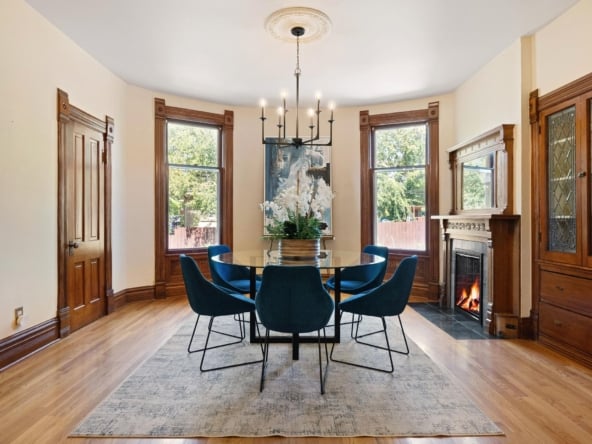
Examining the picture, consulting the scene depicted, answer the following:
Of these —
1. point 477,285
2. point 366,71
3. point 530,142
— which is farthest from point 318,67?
point 477,285

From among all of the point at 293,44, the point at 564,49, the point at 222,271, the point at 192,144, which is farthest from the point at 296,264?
the point at 192,144

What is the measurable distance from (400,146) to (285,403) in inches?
167

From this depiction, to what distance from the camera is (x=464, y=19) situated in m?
3.18

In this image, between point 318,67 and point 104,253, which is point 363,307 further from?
point 104,253

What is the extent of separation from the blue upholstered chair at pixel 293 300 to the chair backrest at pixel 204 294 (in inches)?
16.5

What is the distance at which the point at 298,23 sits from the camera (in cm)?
318

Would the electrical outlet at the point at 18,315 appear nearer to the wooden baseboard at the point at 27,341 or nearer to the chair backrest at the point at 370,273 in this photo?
the wooden baseboard at the point at 27,341

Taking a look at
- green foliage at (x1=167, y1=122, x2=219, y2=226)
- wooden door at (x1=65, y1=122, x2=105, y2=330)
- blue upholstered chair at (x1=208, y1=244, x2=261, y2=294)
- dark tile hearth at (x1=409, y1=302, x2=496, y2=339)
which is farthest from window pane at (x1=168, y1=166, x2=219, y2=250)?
dark tile hearth at (x1=409, y1=302, x2=496, y2=339)

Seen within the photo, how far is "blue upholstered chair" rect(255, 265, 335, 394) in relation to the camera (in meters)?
2.32

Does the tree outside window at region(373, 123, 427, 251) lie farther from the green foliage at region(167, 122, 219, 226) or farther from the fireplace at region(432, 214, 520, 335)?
the green foliage at region(167, 122, 219, 226)

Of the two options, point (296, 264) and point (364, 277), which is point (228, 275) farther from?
point (364, 277)

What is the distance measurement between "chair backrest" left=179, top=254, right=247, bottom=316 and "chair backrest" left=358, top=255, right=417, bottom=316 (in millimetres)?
1038

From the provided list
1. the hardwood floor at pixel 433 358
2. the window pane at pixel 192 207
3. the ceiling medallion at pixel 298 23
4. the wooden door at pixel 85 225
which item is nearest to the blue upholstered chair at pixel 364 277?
the hardwood floor at pixel 433 358

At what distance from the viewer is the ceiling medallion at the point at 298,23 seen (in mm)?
3020
